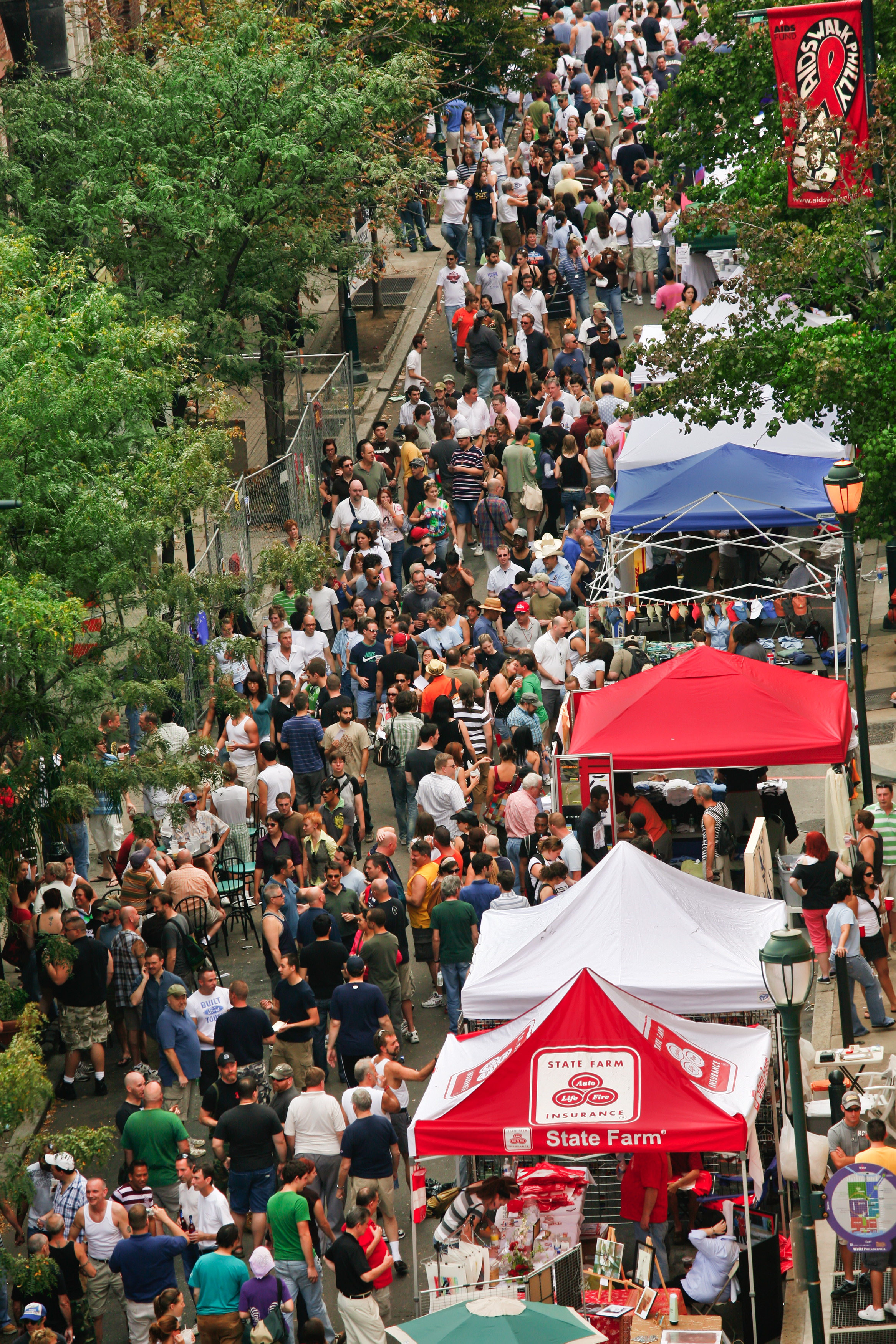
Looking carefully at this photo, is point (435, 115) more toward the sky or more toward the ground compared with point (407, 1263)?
more toward the sky

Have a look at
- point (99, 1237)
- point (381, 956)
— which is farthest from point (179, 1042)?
point (99, 1237)

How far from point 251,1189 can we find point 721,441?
11568mm

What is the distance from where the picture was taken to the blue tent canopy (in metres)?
20.5

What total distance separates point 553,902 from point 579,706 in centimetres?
383

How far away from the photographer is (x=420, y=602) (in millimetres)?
21438

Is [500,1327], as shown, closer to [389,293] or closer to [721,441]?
[721,441]

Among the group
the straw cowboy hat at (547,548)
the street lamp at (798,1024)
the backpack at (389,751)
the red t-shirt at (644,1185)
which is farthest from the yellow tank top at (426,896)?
the straw cowboy hat at (547,548)

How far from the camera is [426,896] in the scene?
15852mm

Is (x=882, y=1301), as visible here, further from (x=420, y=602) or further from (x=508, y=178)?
(x=508, y=178)

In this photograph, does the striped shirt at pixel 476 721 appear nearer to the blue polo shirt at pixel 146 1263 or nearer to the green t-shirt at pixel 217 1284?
the blue polo shirt at pixel 146 1263

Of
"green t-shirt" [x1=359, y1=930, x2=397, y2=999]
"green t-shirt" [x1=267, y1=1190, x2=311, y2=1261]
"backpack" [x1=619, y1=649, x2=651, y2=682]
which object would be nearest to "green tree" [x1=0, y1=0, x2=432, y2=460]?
"backpack" [x1=619, y1=649, x2=651, y2=682]

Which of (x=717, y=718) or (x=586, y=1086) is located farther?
(x=717, y=718)

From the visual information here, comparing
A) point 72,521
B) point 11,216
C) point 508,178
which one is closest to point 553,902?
point 72,521

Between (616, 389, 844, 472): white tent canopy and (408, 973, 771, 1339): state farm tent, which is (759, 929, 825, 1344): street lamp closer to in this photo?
(408, 973, 771, 1339): state farm tent
